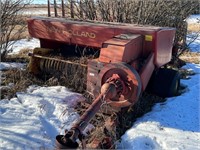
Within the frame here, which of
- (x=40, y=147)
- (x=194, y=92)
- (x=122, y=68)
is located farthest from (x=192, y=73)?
(x=40, y=147)

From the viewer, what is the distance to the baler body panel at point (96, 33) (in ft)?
15.1

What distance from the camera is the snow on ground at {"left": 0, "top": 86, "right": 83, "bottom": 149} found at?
3422 millimetres

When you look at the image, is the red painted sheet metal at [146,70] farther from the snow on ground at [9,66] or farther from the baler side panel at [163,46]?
the snow on ground at [9,66]

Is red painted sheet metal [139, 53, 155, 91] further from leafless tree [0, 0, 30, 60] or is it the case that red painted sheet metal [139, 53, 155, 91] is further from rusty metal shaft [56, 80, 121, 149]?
leafless tree [0, 0, 30, 60]

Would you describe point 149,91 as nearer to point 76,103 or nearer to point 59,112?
point 76,103

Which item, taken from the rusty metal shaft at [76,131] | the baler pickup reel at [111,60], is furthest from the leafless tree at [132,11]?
the rusty metal shaft at [76,131]

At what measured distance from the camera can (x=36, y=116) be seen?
4.05m

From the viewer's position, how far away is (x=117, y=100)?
13.4 ft

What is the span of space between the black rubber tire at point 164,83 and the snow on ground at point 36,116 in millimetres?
1213

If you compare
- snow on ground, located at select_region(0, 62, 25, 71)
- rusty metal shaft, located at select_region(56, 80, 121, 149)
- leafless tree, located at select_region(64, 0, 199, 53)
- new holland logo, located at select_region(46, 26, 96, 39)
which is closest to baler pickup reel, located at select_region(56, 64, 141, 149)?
rusty metal shaft, located at select_region(56, 80, 121, 149)

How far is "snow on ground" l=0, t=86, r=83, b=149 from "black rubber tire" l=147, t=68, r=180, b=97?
3.98 feet

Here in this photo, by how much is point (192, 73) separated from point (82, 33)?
274 cm

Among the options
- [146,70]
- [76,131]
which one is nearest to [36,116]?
[76,131]

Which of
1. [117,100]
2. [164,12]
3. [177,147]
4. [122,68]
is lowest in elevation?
[177,147]
